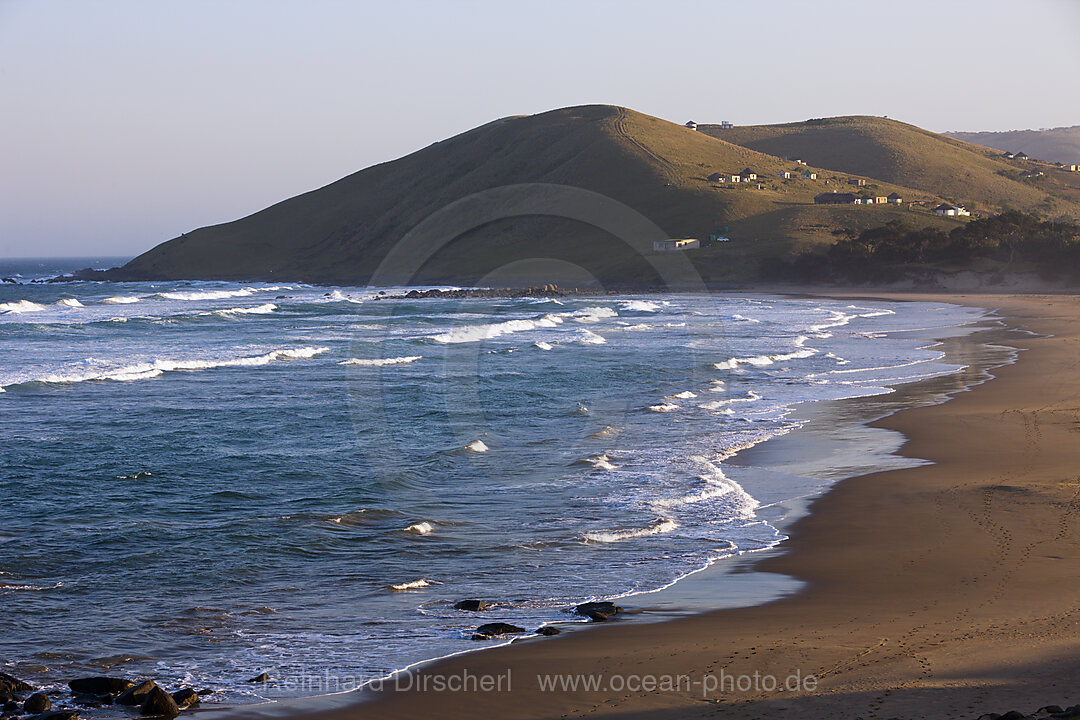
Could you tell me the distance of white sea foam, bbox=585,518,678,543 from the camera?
12281 mm

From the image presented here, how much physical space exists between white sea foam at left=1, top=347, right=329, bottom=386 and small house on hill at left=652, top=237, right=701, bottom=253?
73.0 metres

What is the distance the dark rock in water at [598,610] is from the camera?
30.2 ft

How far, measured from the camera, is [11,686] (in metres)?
7.48

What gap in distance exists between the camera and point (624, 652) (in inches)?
323

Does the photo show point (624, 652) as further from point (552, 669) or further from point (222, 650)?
point (222, 650)

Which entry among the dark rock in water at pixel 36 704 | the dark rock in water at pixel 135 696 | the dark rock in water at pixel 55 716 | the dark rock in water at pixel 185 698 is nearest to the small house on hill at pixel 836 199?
the dark rock in water at pixel 185 698

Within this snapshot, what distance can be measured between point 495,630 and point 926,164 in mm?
176608

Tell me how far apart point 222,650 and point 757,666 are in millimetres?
4522

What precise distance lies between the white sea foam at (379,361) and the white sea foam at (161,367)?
224 centimetres

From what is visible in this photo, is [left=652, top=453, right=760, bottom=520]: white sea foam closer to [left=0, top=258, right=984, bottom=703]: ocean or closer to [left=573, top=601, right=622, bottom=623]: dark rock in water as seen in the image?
[left=0, top=258, right=984, bottom=703]: ocean

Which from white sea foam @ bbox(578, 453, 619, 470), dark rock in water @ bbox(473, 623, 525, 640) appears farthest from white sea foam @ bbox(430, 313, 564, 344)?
dark rock in water @ bbox(473, 623, 525, 640)

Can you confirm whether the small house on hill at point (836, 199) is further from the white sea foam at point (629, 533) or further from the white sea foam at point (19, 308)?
the white sea foam at point (629, 533)

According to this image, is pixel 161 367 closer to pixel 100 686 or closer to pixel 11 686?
pixel 11 686

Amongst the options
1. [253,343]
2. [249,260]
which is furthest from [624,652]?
[249,260]
